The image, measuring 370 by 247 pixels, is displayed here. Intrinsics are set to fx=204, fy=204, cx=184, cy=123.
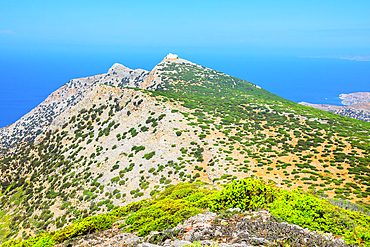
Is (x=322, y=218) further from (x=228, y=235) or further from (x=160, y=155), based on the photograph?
(x=160, y=155)

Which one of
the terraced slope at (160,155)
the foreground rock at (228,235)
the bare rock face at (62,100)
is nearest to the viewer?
the foreground rock at (228,235)

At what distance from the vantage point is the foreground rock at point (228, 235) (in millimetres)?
10312

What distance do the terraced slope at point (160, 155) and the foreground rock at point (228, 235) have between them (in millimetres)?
15385

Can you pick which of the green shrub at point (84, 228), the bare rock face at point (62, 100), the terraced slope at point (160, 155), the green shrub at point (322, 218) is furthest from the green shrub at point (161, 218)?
the bare rock face at point (62, 100)

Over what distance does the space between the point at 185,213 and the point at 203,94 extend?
7467cm

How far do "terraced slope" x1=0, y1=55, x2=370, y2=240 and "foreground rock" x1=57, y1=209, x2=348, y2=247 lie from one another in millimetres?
15385

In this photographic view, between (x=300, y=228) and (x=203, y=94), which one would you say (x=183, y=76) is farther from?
(x=300, y=228)

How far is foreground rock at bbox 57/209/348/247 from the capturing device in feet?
33.8

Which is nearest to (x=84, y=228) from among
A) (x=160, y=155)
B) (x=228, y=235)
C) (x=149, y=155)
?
(x=228, y=235)

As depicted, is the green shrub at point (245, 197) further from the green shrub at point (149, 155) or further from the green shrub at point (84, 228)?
the green shrub at point (149, 155)

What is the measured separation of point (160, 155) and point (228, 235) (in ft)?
91.6

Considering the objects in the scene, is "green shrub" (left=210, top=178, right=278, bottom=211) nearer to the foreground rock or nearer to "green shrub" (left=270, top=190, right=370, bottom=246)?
the foreground rock

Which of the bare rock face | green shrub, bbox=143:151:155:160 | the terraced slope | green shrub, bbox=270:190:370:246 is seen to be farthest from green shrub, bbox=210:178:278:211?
the bare rock face

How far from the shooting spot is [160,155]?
38375mm
